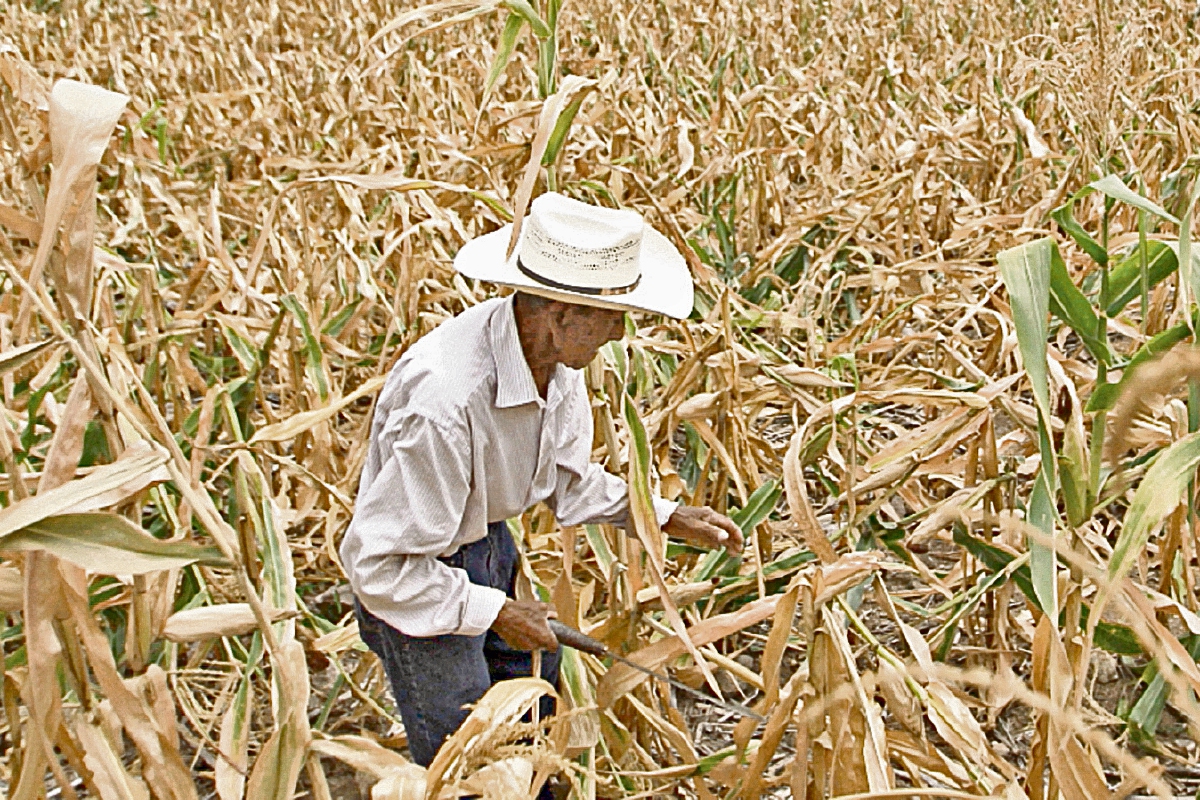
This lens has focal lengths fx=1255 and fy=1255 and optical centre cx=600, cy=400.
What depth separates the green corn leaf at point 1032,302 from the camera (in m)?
1.02

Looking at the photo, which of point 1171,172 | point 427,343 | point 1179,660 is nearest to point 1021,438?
point 1179,660

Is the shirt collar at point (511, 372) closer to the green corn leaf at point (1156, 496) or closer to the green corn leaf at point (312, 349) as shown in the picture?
the green corn leaf at point (1156, 496)

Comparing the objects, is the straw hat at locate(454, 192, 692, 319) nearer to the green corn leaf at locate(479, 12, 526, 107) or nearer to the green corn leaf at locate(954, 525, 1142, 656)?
the green corn leaf at locate(479, 12, 526, 107)

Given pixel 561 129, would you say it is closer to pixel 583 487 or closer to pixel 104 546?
pixel 583 487

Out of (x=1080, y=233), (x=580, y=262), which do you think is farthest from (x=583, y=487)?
(x=1080, y=233)

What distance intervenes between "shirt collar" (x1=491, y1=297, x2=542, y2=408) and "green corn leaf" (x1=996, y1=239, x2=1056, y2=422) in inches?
20.5

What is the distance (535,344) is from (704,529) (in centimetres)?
38

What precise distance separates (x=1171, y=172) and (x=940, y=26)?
2.21 metres

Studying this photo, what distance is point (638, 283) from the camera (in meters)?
1.41

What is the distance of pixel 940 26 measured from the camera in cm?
504

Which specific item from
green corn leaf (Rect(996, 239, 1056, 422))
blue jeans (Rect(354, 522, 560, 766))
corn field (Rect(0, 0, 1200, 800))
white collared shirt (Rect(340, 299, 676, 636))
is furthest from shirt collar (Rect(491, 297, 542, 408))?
green corn leaf (Rect(996, 239, 1056, 422))

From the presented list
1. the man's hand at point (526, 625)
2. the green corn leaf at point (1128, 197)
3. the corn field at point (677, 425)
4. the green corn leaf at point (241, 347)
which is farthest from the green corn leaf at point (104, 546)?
the green corn leaf at point (241, 347)

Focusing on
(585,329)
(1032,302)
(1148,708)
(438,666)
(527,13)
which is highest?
(527,13)

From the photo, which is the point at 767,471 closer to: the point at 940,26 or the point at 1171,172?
the point at 1171,172
